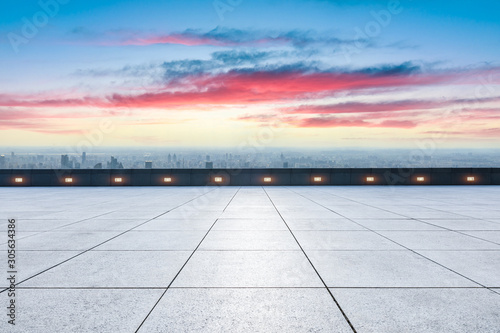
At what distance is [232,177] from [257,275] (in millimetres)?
19024

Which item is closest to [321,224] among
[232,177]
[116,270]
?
[116,270]

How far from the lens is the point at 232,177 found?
944 inches

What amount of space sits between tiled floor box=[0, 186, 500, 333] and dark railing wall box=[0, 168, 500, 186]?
1437cm

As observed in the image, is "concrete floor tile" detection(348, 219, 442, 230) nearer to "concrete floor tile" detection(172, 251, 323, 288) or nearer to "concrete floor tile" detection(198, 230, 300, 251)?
"concrete floor tile" detection(198, 230, 300, 251)

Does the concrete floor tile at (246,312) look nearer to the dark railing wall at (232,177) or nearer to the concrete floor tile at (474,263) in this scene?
the concrete floor tile at (474,263)

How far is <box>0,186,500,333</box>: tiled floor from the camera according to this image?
3652mm

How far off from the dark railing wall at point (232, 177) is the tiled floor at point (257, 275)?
14.4 meters

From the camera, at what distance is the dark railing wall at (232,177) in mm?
24016

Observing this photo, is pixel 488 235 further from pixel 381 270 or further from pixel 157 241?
pixel 157 241

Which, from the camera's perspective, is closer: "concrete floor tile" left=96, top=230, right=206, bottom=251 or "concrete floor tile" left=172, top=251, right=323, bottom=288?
"concrete floor tile" left=172, top=251, right=323, bottom=288

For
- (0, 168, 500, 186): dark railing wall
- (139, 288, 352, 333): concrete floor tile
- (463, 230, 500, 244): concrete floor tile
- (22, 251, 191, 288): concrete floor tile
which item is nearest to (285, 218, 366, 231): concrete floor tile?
(463, 230, 500, 244): concrete floor tile

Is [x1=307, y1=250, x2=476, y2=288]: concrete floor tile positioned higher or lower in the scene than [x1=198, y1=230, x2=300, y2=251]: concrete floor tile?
lower

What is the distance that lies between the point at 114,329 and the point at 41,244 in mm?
4445

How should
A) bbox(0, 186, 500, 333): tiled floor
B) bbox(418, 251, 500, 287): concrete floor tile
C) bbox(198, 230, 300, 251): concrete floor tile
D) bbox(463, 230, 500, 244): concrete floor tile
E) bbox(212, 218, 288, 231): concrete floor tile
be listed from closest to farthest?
bbox(0, 186, 500, 333): tiled floor → bbox(418, 251, 500, 287): concrete floor tile → bbox(198, 230, 300, 251): concrete floor tile → bbox(463, 230, 500, 244): concrete floor tile → bbox(212, 218, 288, 231): concrete floor tile
